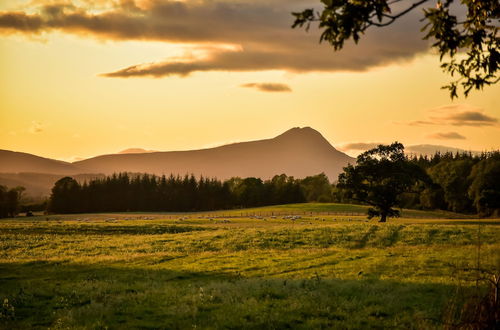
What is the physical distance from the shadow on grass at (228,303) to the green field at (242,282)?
0.05 m

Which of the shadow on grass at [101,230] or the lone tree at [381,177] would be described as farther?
the lone tree at [381,177]

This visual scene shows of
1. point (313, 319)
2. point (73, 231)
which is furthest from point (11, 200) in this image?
point (313, 319)

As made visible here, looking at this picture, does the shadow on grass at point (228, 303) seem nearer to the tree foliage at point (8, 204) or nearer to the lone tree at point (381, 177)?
the lone tree at point (381, 177)

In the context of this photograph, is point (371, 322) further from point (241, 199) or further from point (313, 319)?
point (241, 199)

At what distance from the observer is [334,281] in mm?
22188

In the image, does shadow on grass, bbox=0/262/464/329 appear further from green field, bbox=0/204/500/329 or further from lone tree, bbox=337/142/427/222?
lone tree, bbox=337/142/427/222

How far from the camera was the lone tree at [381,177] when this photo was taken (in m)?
73.9

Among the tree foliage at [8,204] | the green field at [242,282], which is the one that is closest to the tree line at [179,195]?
the tree foliage at [8,204]

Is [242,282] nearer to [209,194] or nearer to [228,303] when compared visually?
[228,303]

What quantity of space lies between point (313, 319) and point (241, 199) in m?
164

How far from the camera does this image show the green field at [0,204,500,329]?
16172mm

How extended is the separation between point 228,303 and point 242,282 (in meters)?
4.81

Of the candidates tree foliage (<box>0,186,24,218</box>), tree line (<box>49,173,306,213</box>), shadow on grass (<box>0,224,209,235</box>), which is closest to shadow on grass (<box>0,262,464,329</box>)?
shadow on grass (<box>0,224,209,235</box>)

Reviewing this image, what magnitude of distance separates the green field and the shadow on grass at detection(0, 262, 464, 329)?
0.17 ft
